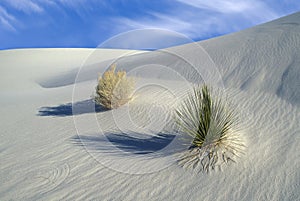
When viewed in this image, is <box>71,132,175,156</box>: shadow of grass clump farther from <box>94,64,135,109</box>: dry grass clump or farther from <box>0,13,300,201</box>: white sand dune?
<box>94,64,135,109</box>: dry grass clump

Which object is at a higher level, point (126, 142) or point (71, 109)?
point (71, 109)

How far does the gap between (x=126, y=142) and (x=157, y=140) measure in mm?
659

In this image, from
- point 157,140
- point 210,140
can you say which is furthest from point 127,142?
point 210,140

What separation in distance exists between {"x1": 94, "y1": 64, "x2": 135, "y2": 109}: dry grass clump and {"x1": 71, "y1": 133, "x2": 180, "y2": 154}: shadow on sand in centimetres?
188

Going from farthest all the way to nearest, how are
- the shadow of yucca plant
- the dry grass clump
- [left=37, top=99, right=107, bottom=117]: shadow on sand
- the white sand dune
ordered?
[left=37, top=99, right=107, bottom=117]: shadow on sand < the dry grass clump < the shadow of yucca plant < the white sand dune

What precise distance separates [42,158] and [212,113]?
11.3 ft

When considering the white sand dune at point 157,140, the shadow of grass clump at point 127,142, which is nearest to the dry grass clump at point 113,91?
the white sand dune at point 157,140

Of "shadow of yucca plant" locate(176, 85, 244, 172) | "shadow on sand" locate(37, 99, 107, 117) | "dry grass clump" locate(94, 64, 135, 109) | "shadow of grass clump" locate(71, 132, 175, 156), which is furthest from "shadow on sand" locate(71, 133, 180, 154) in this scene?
"shadow on sand" locate(37, 99, 107, 117)

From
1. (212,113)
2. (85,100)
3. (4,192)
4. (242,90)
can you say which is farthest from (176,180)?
(85,100)

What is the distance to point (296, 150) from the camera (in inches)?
182

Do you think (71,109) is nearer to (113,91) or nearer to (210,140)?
(113,91)

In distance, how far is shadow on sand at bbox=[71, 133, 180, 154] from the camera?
223 inches

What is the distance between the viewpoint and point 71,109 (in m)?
9.38

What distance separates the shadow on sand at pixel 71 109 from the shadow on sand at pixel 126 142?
211cm
